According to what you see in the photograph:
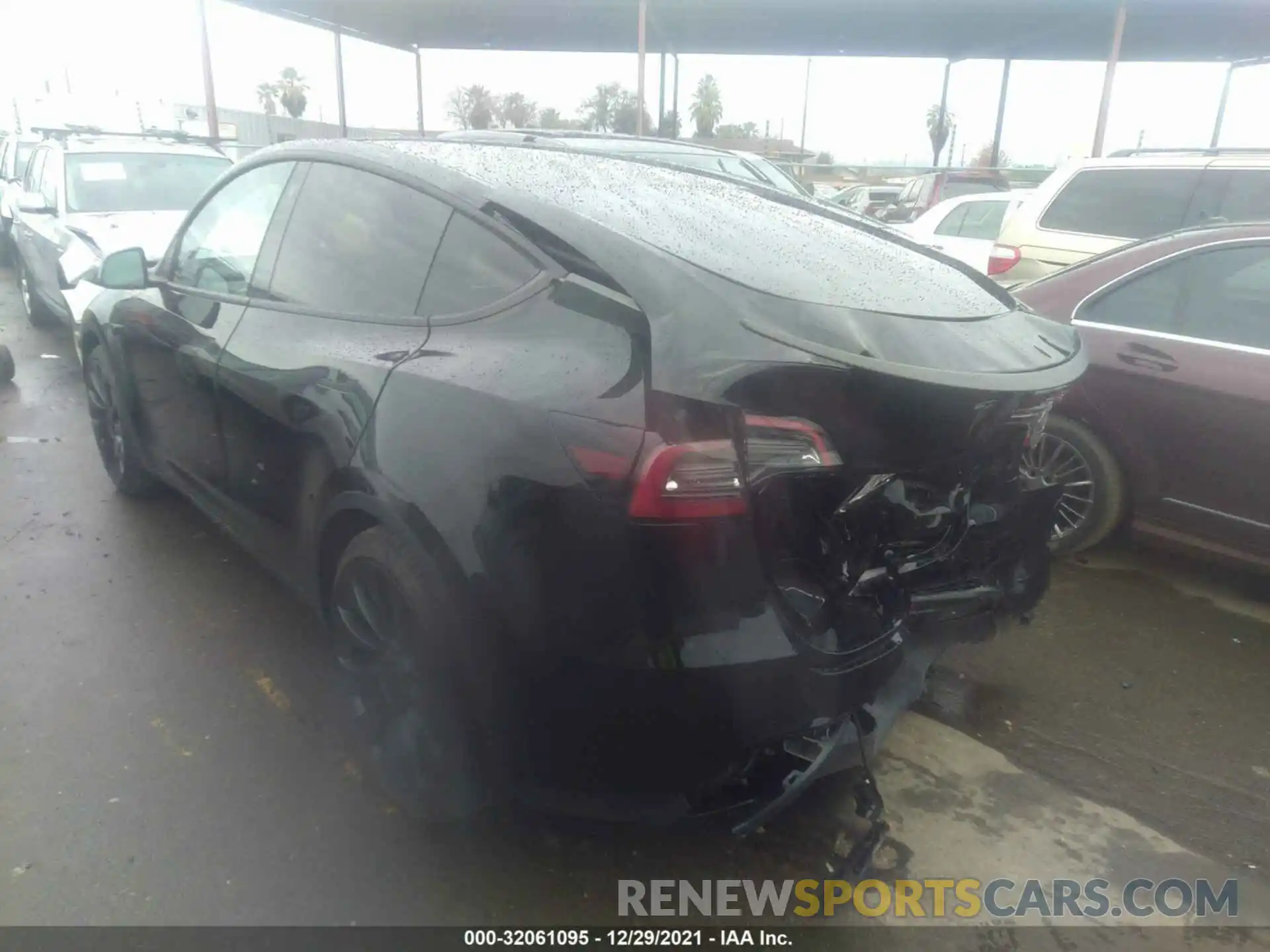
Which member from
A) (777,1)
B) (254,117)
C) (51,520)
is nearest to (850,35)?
(777,1)

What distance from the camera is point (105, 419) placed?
15.5ft

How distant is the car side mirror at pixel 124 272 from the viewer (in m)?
3.83

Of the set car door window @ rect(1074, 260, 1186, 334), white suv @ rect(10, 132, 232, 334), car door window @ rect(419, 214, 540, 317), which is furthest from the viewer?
white suv @ rect(10, 132, 232, 334)

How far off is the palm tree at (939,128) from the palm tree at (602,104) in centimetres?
1605

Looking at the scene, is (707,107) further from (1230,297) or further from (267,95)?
(1230,297)

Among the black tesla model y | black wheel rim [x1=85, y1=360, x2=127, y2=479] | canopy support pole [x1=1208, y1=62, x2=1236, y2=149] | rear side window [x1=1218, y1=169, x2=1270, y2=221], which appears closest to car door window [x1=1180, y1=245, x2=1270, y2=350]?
the black tesla model y

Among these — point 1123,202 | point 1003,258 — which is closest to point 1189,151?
point 1123,202

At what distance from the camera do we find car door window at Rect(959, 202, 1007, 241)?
10.2m

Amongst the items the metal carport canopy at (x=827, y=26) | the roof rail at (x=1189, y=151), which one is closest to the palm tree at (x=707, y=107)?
the metal carport canopy at (x=827, y=26)

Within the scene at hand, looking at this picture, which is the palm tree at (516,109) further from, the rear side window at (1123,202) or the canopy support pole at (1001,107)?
the rear side window at (1123,202)

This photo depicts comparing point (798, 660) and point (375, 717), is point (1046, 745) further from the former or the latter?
point (375, 717)

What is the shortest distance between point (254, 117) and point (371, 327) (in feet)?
104

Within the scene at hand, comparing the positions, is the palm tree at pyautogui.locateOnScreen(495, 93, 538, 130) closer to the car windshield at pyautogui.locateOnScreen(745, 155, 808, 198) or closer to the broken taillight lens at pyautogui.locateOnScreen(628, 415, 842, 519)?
the car windshield at pyautogui.locateOnScreen(745, 155, 808, 198)

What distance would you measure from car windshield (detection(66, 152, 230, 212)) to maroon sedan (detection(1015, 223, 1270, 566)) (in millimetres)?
7644
